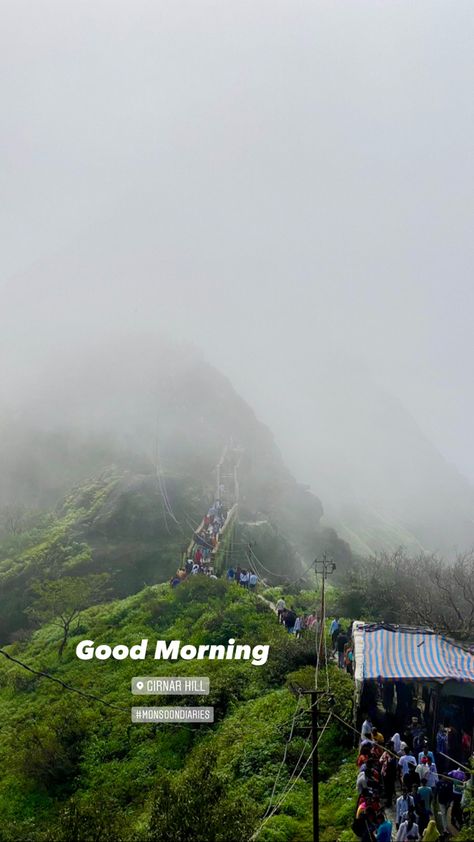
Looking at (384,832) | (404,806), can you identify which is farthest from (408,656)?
(384,832)

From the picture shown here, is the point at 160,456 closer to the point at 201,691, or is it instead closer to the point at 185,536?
the point at 185,536

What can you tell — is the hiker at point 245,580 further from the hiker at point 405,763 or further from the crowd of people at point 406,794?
the hiker at point 405,763

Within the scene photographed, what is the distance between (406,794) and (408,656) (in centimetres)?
752

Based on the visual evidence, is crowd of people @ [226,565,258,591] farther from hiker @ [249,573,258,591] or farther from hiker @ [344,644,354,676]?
hiker @ [344,644,354,676]

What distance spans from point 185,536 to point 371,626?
27797 millimetres

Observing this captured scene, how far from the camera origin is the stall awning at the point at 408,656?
20.4 metres

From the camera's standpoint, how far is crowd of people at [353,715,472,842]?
47.2 feet

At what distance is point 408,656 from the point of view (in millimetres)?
22016

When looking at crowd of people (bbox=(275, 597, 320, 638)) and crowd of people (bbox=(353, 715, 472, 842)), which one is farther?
crowd of people (bbox=(275, 597, 320, 638))

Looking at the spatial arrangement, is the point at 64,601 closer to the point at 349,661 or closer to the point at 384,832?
the point at 349,661

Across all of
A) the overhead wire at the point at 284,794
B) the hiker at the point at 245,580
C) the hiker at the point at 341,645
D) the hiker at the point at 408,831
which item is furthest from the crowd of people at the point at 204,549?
the hiker at the point at 408,831

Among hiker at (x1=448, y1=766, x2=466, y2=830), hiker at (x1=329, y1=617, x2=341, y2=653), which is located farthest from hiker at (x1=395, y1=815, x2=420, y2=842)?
hiker at (x1=329, y1=617, x2=341, y2=653)

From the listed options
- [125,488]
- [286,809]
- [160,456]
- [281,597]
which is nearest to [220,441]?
[160,456]

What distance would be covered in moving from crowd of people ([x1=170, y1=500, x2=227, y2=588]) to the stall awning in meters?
17.7
